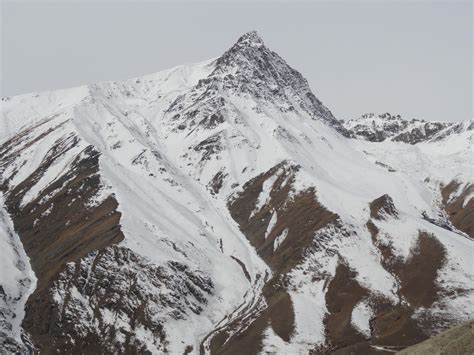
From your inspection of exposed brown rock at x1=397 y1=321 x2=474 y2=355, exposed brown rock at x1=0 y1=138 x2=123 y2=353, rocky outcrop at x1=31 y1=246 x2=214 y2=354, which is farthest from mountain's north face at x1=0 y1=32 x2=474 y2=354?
exposed brown rock at x1=397 y1=321 x2=474 y2=355

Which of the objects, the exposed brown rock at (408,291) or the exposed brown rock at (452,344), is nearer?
the exposed brown rock at (452,344)

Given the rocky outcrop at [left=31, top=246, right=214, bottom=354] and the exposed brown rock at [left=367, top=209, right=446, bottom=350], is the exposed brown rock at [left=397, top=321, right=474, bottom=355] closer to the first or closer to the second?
the exposed brown rock at [left=367, top=209, right=446, bottom=350]

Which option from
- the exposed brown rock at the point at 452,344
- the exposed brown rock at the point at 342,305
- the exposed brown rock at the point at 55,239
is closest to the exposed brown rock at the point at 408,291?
the exposed brown rock at the point at 342,305

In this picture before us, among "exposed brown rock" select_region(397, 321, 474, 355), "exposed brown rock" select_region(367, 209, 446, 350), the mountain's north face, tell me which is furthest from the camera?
the mountain's north face

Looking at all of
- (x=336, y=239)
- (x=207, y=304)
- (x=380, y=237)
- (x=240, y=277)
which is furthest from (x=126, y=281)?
(x=380, y=237)

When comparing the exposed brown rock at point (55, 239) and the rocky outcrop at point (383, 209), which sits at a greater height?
the exposed brown rock at point (55, 239)

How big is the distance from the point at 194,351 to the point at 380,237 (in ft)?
247

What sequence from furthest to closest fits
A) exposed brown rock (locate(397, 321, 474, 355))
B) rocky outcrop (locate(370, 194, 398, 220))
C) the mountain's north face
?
rocky outcrop (locate(370, 194, 398, 220)), the mountain's north face, exposed brown rock (locate(397, 321, 474, 355))

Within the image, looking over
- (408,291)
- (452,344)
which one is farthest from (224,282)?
(452,344)

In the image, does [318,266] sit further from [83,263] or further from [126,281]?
[83,263]

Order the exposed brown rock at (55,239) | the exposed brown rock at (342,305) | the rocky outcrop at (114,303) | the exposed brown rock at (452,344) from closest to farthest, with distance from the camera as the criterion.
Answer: the exposed brown rock at (452,344)
the exposed brown rock at (342,305)
the rocky outcrop at (114,303)
the exposed brown rock at (55,239)

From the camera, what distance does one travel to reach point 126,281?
153125 mm

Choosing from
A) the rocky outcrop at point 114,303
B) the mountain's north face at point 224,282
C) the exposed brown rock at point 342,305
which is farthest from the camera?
the rocky outcrop at point 114,303

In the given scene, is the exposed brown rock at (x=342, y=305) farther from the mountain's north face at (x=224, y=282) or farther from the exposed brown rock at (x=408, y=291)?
the exposed brown rock at (x=408, y=291)
